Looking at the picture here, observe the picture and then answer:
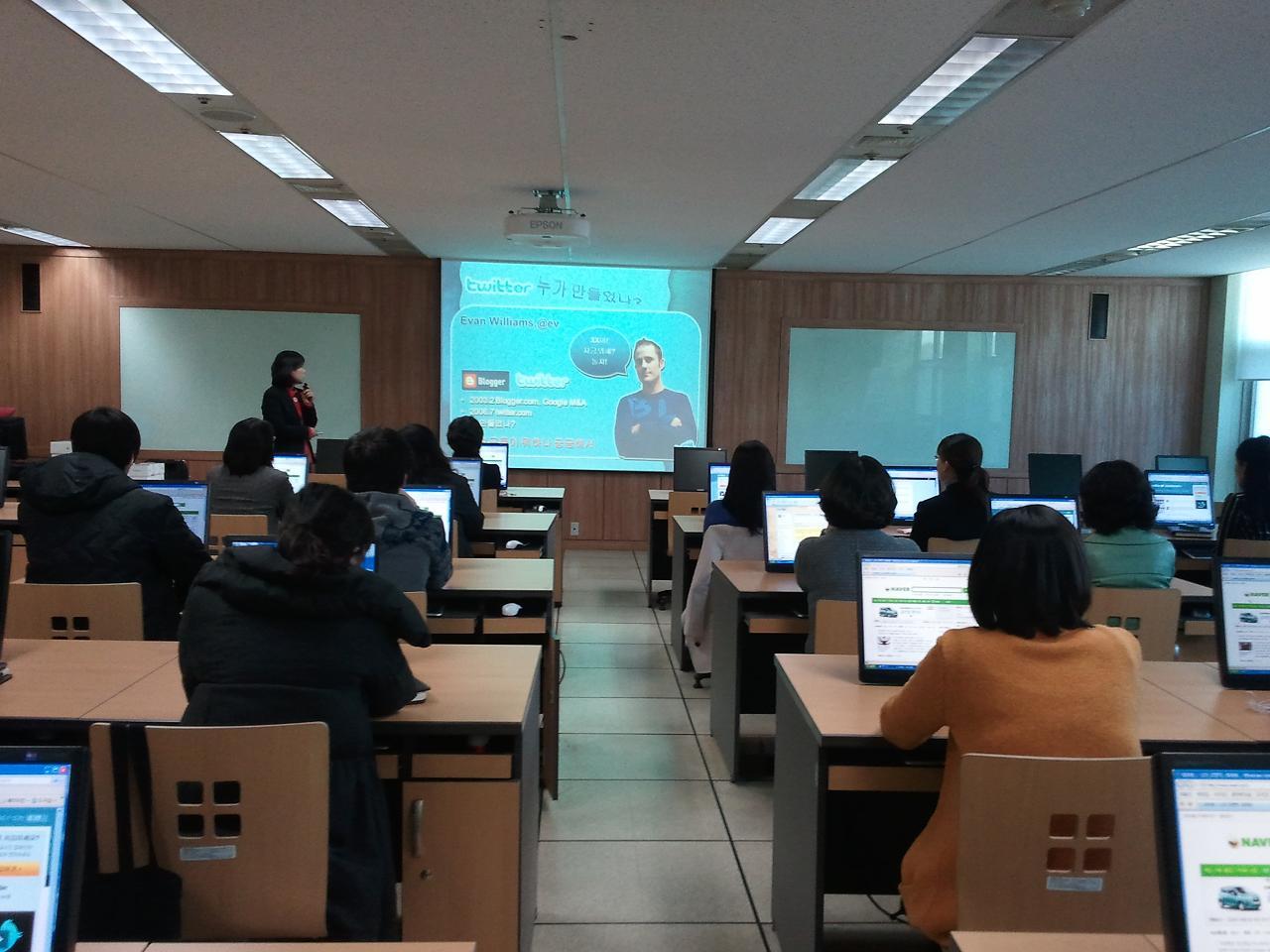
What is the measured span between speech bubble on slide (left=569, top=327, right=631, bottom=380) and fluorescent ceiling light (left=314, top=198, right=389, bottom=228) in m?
2.43

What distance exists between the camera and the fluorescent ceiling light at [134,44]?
3.29 m

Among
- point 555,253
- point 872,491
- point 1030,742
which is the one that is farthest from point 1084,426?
point 1030,742

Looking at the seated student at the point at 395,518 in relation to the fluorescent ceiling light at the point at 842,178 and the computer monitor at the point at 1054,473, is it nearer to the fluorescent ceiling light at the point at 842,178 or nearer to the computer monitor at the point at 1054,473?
the fluorescent ceiling light at the point at 842,178

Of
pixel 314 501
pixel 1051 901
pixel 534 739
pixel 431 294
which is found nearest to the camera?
pixel 1051 901

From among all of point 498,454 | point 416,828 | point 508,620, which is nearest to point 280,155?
point 498,454

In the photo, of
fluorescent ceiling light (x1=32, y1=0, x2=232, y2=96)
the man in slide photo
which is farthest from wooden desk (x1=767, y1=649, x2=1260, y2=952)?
the man in slide photo

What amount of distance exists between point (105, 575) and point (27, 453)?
6.90 m

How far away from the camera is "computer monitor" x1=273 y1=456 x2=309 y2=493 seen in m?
5.82

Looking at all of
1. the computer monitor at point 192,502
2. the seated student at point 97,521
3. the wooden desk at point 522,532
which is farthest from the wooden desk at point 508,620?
the wooden desk at point 522,532

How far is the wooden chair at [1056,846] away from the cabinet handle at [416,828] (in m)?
1.17

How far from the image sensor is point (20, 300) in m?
9.02

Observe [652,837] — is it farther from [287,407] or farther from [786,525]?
[287,407]

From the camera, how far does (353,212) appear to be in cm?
700

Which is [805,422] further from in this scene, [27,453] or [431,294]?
[27,453]
